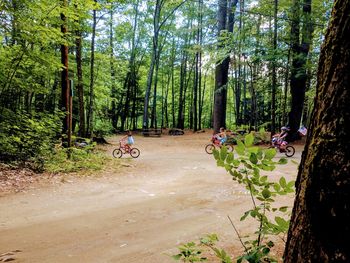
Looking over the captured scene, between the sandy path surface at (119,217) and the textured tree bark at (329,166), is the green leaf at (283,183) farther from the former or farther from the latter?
the sandy path surface at (119,217)

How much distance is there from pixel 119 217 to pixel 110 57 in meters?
17.5

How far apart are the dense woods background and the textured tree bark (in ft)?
4.53

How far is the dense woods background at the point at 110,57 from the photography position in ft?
30.1

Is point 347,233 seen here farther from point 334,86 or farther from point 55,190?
point 55,190

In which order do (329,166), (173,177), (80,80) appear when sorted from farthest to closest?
(80,80), (173,177), (329,166)

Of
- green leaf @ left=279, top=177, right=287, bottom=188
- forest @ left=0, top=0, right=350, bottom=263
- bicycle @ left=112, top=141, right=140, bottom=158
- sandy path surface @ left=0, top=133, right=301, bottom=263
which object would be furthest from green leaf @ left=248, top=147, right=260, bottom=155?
bicycle @ left=112, top=141, right=140, bottom=158

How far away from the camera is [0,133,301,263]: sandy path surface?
4047 millimetres

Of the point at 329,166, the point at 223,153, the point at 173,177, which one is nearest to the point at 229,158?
the point at 223,153

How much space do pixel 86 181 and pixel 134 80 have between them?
91.7 feet

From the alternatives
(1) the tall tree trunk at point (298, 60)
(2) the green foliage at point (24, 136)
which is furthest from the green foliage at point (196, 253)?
(1) the tall tree trunk at point (298, 60)

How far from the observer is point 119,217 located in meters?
5.58

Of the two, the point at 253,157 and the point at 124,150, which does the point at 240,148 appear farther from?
the point at 124,150

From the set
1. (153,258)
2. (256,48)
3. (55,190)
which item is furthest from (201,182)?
(256,48)

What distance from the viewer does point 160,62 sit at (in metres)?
35.9
